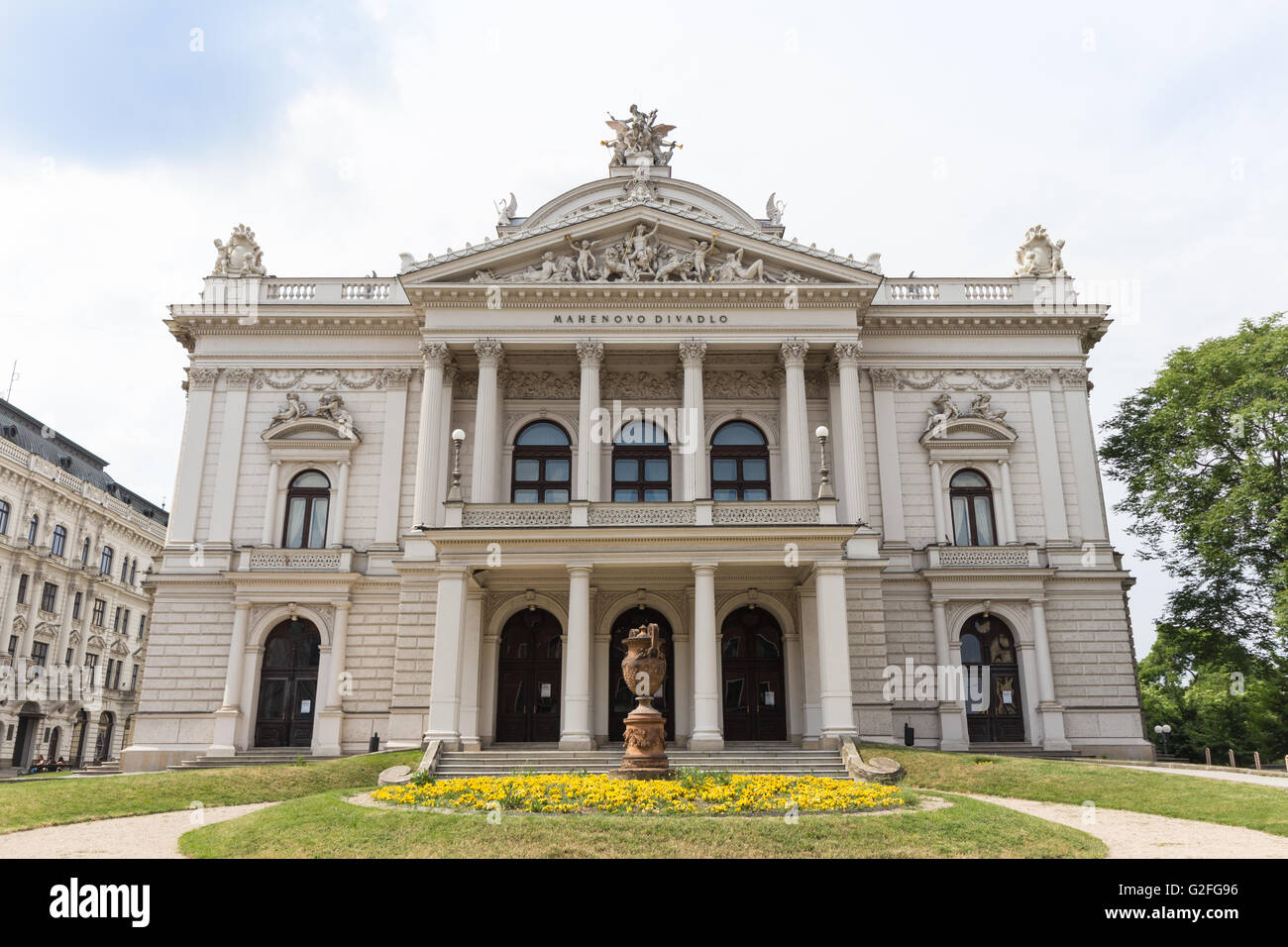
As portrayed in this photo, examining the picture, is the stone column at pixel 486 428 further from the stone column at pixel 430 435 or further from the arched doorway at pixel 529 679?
the arched doorway at pixel 529 679

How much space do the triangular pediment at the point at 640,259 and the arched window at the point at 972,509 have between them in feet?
24.8

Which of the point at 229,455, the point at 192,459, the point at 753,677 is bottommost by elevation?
the point at 753,677

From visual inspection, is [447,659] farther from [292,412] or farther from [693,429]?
[292,412]

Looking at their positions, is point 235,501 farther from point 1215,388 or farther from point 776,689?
point 1215,388

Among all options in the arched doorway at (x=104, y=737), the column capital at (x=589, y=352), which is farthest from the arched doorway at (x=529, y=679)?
the arched doorway at (x=104, y=737)

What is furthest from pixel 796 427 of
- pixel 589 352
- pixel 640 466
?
pixel 589 352

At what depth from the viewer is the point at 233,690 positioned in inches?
1200

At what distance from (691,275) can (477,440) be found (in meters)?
9.26

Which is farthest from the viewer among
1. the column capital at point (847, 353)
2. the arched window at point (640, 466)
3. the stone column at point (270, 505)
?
the arched window at point (640, 466)

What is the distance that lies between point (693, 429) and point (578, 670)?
8709 millimetres

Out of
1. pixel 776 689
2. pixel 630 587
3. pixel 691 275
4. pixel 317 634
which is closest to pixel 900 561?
pixel 776 689

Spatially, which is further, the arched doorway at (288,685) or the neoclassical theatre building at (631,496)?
the arched doorway at (288,685)

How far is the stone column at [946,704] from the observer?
29.8 meters

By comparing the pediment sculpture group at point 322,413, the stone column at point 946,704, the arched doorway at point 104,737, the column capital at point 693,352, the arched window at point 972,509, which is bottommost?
the arched doorway at point 104,737
